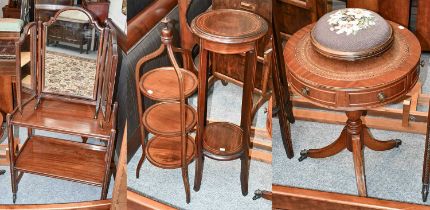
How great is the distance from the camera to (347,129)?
217 cm

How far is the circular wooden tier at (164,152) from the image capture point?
1.53m

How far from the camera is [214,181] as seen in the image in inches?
59.6

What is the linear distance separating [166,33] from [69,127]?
645 millimetres

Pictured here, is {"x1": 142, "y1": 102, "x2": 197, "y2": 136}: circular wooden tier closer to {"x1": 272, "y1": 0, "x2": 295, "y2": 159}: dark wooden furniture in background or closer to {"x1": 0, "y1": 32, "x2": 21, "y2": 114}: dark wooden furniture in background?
{"x1": 272, "y1": 0, "x2": 295, "y2": 159}: dark wooden furniture in background

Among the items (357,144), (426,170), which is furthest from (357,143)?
(426,170)

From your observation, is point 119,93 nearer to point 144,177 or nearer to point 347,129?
point 144,177

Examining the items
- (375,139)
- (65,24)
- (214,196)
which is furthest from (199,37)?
(375,139)

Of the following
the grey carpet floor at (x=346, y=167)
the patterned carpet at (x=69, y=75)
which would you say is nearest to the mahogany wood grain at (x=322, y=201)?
the grey carpet floor at (x=346, y=167)

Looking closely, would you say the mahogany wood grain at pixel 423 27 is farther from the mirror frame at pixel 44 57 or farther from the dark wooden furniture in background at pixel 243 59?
the mirror frame at pixel 44 57

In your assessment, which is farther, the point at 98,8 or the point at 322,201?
the point at 322,201

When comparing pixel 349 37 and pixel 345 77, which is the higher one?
pixel 349 37

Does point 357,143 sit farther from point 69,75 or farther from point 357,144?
point 69,75

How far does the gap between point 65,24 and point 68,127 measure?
31 cm

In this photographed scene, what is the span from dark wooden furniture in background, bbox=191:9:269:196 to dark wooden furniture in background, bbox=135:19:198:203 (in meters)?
0.03
